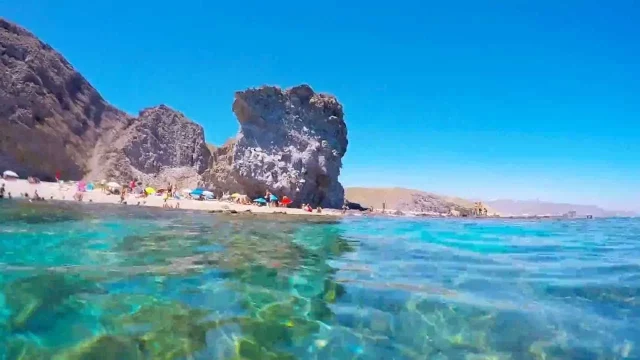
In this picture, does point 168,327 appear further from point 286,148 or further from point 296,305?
point 286,148

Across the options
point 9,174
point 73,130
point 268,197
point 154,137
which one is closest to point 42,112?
point 73,130

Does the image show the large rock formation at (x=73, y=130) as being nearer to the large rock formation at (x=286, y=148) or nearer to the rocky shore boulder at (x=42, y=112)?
the rocky shore boulder at (x=42, y=112)

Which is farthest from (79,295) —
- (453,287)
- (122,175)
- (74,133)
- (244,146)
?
(74,133)

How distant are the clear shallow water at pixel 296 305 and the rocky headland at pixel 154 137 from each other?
36.2 metres

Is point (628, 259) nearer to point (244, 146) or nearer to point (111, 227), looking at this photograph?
point (111, 227)

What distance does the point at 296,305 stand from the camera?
7059 mm

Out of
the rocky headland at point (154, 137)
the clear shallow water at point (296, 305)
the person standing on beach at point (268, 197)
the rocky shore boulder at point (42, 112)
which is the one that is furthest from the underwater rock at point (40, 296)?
the rocky shore boulder at point (42, 112)

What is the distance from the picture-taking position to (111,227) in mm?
17562

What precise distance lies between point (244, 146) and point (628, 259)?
3935 centimetres

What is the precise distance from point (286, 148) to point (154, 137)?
37.0 m

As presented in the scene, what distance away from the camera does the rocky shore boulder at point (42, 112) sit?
58.5 m

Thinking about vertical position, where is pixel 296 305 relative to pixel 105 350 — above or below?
above

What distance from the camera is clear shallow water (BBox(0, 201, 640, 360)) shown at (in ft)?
17.0

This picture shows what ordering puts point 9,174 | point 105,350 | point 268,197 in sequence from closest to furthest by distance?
point 105,350, point 9,174, point 268,197
